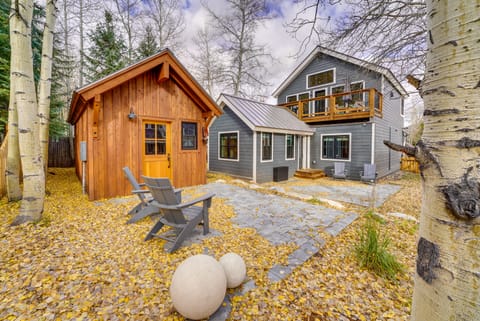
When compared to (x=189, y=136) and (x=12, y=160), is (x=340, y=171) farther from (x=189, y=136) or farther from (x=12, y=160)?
(x=12, y=160)

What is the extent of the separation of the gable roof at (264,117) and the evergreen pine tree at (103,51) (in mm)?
9315

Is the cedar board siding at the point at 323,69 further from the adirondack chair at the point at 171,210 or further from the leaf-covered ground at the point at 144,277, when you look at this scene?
the adirondack chair at the point at 171,210

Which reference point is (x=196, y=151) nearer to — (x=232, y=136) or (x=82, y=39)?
(x=232, y=136)

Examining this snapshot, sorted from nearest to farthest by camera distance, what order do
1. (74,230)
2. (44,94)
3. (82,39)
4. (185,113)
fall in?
(74,230)
(44,94)
(185,113)
(82,39)

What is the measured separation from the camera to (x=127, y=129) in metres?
5.75

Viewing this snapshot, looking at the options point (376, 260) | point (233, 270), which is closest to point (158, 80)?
point (233, 270)

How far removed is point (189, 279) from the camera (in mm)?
1721

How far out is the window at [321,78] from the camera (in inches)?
485

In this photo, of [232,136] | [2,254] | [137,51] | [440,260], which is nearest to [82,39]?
[137,51]

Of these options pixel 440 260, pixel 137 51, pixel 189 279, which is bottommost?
Answer: pixel 189 279

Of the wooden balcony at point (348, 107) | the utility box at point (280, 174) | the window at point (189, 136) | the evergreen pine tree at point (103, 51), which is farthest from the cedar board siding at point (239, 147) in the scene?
the evergreen pine tree at point (103, 51)

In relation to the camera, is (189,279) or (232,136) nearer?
(189,279)

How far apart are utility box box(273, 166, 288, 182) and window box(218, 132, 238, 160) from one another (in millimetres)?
1914

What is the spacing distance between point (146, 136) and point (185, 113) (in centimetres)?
146
